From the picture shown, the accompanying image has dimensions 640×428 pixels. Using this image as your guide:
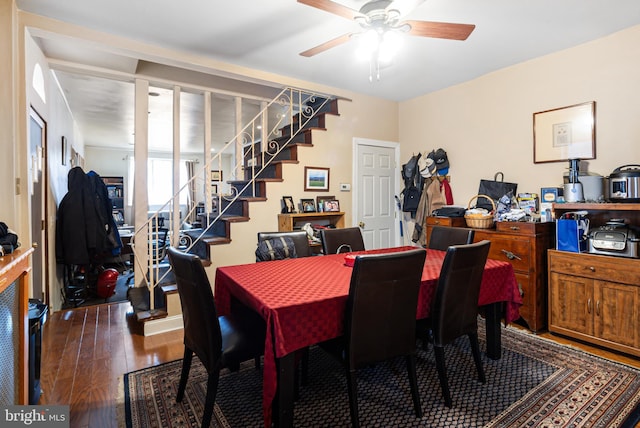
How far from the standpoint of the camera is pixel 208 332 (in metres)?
1.65

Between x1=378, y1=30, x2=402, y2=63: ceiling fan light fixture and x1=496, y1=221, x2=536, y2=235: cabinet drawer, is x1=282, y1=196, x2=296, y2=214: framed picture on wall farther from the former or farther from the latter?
x1=496, y1=221, x2=536, y2=235: cabinet drawer

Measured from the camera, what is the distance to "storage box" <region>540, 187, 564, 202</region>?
3.24 metres

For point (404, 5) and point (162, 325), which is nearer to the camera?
point (404, 5)

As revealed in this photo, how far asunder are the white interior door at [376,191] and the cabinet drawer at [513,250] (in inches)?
64.4

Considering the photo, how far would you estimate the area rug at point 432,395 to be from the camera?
1.82 metres

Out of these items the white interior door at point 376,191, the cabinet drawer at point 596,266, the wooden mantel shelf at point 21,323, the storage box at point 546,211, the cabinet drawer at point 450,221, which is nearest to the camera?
the wooden mantel shelf at point 21,323

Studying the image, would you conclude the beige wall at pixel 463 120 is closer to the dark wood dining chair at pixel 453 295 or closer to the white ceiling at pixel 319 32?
the white ceiling at pixel 319 32

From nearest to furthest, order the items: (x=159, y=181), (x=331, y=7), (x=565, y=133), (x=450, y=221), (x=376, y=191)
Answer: (x=331, y=7), (x=565, y=133), (x=450, y=221), (x=376, y=191), (x=159, y=181)

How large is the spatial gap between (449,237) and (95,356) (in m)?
3.05

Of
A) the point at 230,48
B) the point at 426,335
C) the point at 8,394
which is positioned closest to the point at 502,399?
the point at 426,335

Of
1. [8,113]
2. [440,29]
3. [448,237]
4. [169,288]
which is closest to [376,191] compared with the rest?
[448,237]

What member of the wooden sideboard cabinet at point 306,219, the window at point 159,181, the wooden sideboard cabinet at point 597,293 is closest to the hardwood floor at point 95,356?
the wooden sideboard cabinet at point 597,293

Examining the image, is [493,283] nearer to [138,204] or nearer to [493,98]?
[493,98]

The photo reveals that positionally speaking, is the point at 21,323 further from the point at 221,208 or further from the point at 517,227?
the point at 517,227
